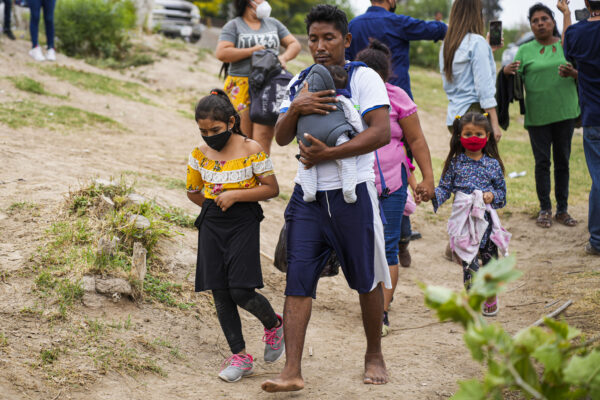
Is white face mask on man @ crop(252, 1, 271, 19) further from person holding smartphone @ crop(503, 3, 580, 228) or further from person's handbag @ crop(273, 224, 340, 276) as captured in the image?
person's handbag @ crop(273, 224, 340, 276)

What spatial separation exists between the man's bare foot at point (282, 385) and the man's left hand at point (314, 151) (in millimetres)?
1059

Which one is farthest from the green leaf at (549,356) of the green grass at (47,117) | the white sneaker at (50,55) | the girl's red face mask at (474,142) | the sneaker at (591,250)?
the white sneaker at (50,55)

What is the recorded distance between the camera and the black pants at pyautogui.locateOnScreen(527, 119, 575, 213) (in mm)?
6523

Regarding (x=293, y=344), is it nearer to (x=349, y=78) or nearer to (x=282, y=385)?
(x=282, y=385)

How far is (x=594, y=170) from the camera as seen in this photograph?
555 cm

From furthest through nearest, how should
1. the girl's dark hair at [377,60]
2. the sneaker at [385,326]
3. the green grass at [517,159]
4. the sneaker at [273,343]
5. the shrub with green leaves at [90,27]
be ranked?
the shrub with green leaves at [90,27]
the green grass at [517,159]
the sneaker at [385,326]
the girl's dark hair at [377,60]
the sneaker at [273,343]

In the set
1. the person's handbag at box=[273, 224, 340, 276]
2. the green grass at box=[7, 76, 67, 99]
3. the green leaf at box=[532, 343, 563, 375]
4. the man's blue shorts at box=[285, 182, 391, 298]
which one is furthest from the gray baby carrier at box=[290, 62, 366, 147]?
the green grass at box=[7, 76, 67, 99]

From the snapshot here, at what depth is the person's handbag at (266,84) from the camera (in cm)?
540

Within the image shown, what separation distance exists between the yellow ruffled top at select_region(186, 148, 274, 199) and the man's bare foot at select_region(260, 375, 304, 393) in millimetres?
1061

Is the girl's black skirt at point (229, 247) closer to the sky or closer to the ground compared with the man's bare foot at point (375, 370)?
closer to the sky

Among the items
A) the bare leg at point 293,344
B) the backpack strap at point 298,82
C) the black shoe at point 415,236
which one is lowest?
the black shoe at point 415,236

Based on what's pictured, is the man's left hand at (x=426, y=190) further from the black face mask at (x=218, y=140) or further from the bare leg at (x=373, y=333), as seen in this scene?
the black face mask at (x=218, y=140)

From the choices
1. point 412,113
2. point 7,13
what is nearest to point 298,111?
point 412,113

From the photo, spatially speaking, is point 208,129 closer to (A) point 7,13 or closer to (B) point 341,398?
(B) point 341,398
